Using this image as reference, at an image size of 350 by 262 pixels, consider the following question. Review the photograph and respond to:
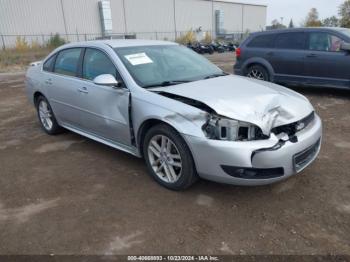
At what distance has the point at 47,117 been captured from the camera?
5.86m

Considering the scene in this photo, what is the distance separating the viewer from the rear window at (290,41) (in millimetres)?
8375

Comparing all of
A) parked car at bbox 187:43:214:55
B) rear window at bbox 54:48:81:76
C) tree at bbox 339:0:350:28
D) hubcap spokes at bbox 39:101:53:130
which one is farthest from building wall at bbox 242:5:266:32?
rear window at bbox 54:48:81:76

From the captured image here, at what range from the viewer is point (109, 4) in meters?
36.7

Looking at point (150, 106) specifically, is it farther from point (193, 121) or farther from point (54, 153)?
point (54, 153)

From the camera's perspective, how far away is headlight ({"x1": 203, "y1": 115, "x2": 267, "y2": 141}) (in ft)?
10.5

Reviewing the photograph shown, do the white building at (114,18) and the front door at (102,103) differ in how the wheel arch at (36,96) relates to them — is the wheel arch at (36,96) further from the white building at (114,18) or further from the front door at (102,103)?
the white building at (114,18)

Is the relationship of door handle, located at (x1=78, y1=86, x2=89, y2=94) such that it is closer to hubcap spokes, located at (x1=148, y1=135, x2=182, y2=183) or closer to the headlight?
hubcap spokes, located at (x1=148, y1=135, x2=182, y2=183)

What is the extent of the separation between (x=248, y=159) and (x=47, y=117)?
13.1ft

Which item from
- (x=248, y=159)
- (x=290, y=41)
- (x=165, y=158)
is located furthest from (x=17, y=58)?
(x=248, y=159)

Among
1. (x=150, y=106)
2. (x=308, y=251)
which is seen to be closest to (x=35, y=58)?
(x=150, y=106)

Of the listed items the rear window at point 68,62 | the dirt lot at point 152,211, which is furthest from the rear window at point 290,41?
the rear window at point 68,62

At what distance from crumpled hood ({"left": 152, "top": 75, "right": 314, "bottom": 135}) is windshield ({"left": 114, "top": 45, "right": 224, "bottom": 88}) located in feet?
0.81

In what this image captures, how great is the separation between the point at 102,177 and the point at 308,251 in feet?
8.07

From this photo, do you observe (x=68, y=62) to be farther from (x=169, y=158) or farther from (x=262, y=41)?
(x=262, y=41)
